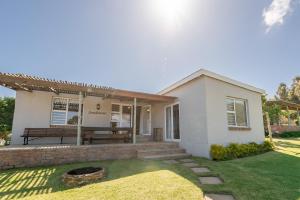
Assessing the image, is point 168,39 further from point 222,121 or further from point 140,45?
point 222,121

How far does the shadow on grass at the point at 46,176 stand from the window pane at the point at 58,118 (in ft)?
13.4

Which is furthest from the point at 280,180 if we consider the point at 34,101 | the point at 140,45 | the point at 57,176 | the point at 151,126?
the point at 34,101

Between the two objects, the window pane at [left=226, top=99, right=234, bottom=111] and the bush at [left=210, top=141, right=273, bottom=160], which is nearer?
the bush at [left=210, top=141, right=273, bottom=160]

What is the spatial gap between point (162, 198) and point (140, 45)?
34.3ft

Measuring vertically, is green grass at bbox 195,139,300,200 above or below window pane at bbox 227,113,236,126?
below

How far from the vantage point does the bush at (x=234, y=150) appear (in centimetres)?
707

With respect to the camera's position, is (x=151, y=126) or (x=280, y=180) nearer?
(x=280, y=180)

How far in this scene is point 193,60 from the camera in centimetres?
1223

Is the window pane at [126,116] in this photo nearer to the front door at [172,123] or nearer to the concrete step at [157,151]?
the front door at [172,123]

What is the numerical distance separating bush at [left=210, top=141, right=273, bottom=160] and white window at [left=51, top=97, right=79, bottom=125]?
7978 mm

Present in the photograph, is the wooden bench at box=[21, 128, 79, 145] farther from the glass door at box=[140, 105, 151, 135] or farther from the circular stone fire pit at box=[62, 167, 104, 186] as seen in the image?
the glass door at box=[140, 105, 151, 135]

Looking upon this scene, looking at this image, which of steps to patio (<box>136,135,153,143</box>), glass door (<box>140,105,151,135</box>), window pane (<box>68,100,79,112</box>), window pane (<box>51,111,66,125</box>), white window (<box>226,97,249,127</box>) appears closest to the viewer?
white window (<box>226,97,249,127</box>)

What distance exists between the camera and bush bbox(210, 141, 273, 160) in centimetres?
707

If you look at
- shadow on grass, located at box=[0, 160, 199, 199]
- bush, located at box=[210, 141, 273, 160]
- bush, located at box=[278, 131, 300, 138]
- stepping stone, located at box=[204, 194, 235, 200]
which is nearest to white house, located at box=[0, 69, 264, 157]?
bush, located at box=[210, 141, 273, 160]
